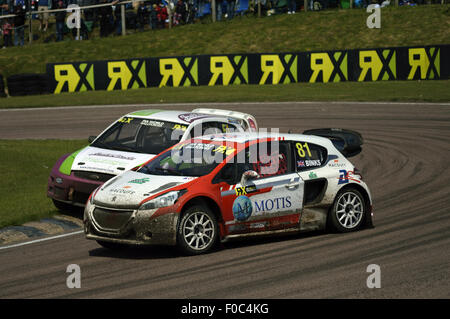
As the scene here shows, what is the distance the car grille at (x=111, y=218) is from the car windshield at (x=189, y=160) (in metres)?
0.84

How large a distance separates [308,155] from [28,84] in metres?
22.9

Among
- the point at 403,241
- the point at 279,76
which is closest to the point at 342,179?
the point at 403,241

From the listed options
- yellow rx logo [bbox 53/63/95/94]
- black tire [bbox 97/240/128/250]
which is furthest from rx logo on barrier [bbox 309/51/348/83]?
black tire [bbox 97/240/128/250]

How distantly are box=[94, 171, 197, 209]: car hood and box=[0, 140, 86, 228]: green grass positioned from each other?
2304 mm

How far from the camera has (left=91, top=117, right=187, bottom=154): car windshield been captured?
475 inches

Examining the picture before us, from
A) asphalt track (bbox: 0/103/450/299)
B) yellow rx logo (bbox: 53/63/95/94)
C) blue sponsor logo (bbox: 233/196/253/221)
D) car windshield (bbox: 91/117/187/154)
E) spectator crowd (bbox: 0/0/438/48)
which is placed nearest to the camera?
asphalt track (bbox: 0/103/450/299)

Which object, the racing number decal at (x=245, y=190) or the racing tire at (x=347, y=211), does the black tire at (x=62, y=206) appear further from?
the racing tire at (x=347, y=211)

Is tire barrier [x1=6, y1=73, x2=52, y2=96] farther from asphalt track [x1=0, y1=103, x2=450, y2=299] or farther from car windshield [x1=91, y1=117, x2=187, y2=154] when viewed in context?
asphalt track [x1=0, y1=103, x2=450, y2=299]

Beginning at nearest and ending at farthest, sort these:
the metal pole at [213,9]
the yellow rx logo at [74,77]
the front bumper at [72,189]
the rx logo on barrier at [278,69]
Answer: the front bumper at [72,189] → the rx logo on barrier at [278,69] → the yellow rx logo at [74,77] → the metal pole at [213,9]

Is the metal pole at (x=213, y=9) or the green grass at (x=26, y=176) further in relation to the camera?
the metal pole at (x=213, y=9)

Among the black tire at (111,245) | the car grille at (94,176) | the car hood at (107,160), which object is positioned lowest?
the black tire at (111,245)

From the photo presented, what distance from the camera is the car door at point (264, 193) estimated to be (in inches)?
353

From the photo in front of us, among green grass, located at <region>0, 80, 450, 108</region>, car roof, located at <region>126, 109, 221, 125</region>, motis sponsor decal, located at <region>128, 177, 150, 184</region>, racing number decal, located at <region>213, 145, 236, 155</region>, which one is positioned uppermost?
racing number decal, located at <region>213, 145, 236, 155</region>

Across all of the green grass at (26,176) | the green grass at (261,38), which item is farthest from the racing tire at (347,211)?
the green grass at (261,38)
